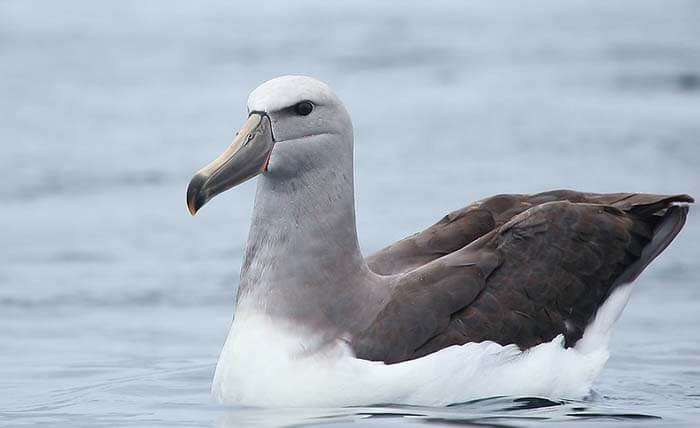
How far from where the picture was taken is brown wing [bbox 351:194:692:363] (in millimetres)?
7238

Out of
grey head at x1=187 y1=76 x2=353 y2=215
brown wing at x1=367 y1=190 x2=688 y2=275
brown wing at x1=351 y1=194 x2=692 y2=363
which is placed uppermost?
grey head at x1=187 y1=76 x2=353 y2=215

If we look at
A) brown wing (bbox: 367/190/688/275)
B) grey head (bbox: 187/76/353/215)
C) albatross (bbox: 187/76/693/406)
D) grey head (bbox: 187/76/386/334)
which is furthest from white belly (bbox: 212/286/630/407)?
brown wing (bbox: 367/190/688/275)

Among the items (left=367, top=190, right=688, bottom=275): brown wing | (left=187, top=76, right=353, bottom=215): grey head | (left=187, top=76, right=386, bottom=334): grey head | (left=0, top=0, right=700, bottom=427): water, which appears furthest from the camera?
(left=0, top=0, right=700, bottom=427): water

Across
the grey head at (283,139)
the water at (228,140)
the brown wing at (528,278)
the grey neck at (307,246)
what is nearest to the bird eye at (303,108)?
the grey head at (283,139)

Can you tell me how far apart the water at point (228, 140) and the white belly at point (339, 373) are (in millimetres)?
88

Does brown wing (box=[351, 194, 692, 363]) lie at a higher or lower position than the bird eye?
Result: lower

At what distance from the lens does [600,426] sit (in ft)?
22.7

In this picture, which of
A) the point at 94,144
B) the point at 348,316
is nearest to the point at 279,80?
the point at 348,316

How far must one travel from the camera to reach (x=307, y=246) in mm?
7398

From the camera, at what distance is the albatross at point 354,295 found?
7090mm

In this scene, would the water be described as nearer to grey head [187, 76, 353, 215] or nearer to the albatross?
the albatross

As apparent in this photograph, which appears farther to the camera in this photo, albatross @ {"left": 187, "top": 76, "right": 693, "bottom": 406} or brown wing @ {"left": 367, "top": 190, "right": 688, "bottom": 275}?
brown wing @ {"left": 367, "top": 190, "right": 688, "bottom": 275}

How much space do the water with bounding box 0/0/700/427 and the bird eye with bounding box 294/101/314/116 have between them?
53.8 inches

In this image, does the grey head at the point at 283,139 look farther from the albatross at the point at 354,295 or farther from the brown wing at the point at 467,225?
the brown wing at the point at 467,225
